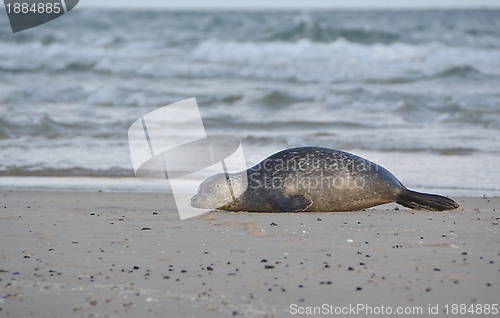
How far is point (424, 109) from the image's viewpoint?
13.8 meters

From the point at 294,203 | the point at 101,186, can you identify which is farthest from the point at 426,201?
the point at 101,186

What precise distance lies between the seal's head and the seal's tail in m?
1.49

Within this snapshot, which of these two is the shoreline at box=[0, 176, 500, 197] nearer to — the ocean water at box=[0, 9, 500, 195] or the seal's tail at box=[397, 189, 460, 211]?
the ocean water at box=[0, 9, 500, 195]

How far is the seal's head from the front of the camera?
5898 mm

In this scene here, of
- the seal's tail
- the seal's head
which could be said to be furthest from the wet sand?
the seal's head

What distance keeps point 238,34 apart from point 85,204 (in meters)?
26.0

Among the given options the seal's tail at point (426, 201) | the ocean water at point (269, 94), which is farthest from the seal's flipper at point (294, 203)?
the ocean water at point (269, 94)

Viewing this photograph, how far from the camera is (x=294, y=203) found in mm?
5617

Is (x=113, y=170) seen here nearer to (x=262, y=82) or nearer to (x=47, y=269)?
(x=47, y=269)

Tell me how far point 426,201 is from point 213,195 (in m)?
1.78

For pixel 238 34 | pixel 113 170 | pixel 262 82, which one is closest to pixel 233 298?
pixel 113 170

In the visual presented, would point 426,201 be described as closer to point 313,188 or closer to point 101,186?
point 313,188

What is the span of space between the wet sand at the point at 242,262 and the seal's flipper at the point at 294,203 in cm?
8

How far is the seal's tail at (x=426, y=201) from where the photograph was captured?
18.7 ft
